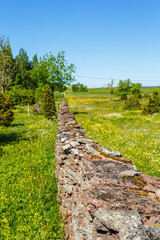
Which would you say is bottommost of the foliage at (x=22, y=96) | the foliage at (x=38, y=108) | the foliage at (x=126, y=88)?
the foliage at (x=38, y=108)

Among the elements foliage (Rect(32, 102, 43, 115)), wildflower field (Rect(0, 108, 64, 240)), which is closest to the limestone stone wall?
wildflower field (Rect(0, 108, 64, 240))

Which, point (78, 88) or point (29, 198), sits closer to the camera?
point (29, 198)

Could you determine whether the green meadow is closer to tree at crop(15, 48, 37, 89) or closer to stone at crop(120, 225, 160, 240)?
stone at crop(120, 225, 160, 240)

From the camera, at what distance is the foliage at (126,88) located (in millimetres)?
76469

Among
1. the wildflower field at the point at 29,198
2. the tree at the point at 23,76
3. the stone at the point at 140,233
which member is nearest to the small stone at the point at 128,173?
the stone at the point at 140,233

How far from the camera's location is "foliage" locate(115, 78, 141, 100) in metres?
76.5

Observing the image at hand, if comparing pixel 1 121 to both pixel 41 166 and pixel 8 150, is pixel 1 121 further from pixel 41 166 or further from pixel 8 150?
pixel 41 166

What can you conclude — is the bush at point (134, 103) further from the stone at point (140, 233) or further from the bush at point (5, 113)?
the stone at point (140, 233)

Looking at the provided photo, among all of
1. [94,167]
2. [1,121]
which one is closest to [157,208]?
[94,167]

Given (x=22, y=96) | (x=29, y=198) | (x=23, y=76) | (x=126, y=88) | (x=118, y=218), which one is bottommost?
(x=29, y=198)

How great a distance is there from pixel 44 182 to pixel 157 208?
14.8 feet

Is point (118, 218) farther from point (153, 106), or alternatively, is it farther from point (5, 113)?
point (153, 106)

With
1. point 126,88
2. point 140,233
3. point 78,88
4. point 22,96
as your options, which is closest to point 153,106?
point 140,233

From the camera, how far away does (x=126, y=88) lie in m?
78.9
